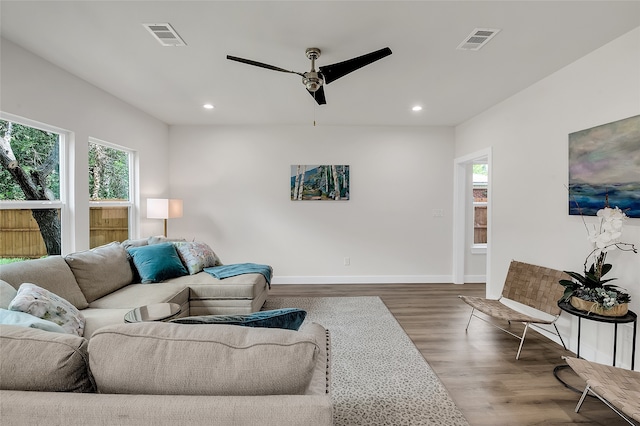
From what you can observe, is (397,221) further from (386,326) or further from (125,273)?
(125,273)

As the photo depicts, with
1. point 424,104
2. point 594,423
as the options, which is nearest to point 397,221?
point 424,104

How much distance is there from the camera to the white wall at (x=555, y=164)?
2.29 metres

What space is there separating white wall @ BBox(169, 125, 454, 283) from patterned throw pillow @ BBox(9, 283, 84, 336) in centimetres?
309

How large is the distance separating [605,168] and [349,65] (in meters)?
2.18

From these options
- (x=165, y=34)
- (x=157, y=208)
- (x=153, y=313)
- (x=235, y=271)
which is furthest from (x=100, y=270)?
(x=165, y=34)

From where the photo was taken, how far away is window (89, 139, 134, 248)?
11.3ft

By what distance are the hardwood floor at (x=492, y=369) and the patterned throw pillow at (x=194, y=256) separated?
2340 millimetres

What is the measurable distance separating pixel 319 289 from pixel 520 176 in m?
3.04

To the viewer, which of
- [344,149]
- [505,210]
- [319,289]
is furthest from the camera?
[344,149]

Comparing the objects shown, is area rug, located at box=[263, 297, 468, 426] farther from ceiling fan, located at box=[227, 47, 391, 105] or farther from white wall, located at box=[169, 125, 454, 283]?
ceiling fan, located at box=[227, 47, 391, 105]

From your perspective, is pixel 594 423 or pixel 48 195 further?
pixel 48 195

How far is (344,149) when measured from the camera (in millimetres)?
4988

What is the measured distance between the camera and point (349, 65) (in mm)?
2211

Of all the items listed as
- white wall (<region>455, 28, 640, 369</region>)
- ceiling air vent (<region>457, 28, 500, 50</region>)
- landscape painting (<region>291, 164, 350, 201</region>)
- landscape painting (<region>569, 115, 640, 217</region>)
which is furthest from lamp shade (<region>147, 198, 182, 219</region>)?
landscape painting (<region>569, 115, 640, 217</region>)
